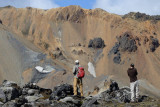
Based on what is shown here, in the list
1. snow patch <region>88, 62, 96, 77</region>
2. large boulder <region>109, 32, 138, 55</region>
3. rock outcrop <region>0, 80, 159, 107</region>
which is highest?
large boulder <region>109, 32, 138, 55</region>

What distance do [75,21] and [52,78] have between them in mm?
44519

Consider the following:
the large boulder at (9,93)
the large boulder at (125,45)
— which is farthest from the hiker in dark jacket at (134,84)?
the large boulder at (125,45)

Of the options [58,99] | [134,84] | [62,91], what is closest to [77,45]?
[62,91]

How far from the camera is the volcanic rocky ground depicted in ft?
242

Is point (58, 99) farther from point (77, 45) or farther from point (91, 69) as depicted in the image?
point (77, 45)

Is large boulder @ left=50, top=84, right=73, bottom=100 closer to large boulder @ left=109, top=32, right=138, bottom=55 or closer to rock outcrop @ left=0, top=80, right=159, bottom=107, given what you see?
rock outcrop @ left=0, top=80, right=159, bottom=107

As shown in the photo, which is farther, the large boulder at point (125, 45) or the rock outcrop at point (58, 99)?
the large boulder at point (125, 45)

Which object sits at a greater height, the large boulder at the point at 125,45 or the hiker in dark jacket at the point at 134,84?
the large boulder at the point at 125,45

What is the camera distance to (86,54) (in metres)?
96.6

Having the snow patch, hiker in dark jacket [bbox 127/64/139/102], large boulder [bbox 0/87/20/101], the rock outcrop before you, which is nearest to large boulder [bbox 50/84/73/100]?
the rock outcrop

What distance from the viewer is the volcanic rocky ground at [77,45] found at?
73625mm

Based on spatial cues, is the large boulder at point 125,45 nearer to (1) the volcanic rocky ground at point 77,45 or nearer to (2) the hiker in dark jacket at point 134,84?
(1) the volcanic rocky ground at point 77,45

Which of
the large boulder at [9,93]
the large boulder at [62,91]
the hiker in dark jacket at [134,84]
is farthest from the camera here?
the large boulder at [62,91]

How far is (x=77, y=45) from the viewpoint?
101m
